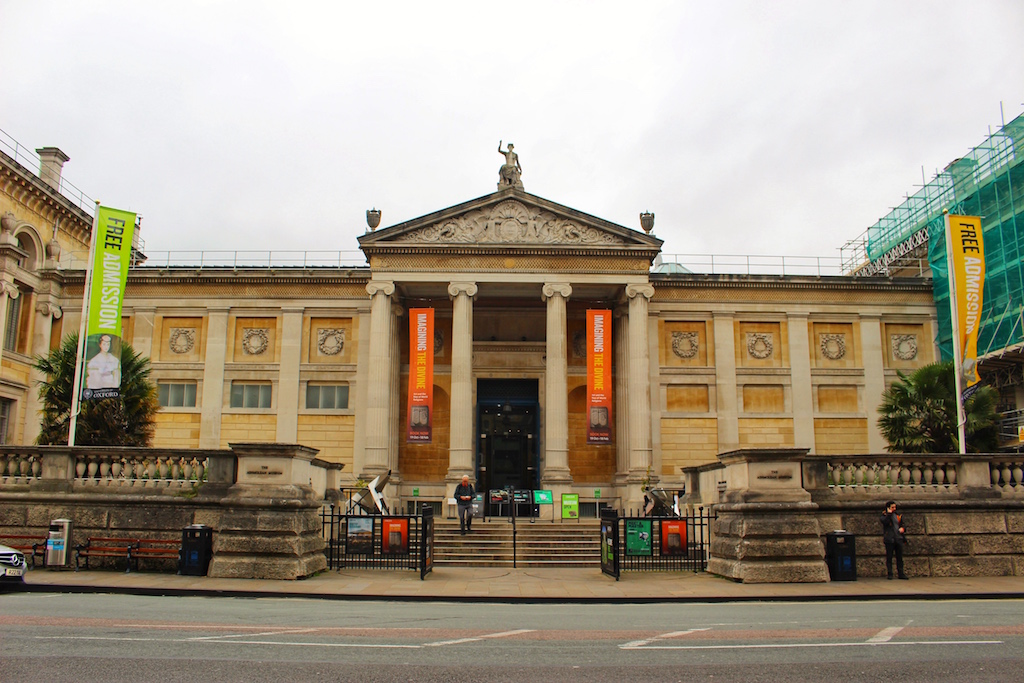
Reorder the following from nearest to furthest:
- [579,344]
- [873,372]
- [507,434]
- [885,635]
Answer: [885,635]
[873,372]
[579,344]
[507,434]

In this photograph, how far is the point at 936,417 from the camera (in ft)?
78.6

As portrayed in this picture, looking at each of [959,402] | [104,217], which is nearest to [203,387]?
[104,217]

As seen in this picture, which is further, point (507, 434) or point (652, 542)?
point (507, 434)

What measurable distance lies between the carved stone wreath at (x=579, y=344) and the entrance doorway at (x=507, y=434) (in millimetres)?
2261

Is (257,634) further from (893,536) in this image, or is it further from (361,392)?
(361,392)

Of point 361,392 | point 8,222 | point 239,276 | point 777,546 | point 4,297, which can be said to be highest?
point 8,222

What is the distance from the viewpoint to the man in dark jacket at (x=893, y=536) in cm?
1777

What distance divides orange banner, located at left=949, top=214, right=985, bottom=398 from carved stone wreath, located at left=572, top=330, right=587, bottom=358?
1542cm

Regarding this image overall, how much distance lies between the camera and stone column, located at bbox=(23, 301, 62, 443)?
34.2 m

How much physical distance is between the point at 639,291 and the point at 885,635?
76.6ft

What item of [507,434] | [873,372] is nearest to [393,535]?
[507,434]

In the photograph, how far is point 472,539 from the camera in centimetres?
2381

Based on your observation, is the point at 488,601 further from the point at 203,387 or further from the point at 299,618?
the point at 203,387

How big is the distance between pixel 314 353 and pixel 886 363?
2519 cm
